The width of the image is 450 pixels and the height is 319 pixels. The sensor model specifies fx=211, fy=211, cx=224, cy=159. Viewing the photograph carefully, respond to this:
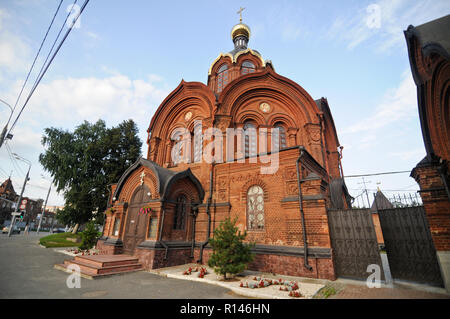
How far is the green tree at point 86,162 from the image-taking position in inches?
760

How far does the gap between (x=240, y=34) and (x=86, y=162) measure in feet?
61.3

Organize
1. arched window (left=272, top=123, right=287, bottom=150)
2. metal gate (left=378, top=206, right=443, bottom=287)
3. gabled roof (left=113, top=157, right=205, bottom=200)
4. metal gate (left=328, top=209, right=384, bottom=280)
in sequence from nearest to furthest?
1. metal gate (left=378, top=206, right=443, bottom=287)
2. metal gate (left=328, top=209, right=384, bottom=280)
3. gabled roof (left=113, top=157, right=205, bottom=200)
4. arched window (left=272, top=123, right=287, bottom=150)

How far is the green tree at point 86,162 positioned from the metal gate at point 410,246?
20.0 meters

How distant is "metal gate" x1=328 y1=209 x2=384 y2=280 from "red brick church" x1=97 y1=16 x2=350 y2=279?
65 cm

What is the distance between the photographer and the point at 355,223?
779 centimetres

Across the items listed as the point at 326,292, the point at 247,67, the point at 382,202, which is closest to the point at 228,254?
the point at 326,292

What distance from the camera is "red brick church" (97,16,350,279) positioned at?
8211 mm

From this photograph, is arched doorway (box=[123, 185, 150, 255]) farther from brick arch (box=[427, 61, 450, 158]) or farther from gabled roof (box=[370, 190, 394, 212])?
gabled roof (box=[370, 190, 394, 212])

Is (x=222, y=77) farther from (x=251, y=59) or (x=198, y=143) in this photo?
(x=198, y=143)

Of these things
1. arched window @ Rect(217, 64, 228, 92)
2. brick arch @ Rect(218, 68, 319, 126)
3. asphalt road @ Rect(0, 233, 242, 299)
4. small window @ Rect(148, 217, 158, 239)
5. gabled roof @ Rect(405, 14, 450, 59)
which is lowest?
asphalt road @ Rect(0, 233, 242, 299)

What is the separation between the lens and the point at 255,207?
9.55 meters

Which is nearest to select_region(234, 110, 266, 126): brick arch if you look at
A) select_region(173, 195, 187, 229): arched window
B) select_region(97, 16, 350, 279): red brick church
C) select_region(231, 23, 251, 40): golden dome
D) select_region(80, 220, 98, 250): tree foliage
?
select_region(97, 16, 350, 279): red brick church

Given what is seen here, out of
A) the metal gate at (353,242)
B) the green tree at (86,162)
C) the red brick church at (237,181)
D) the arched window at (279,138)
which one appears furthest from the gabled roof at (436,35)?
the green tree at (86,162)
